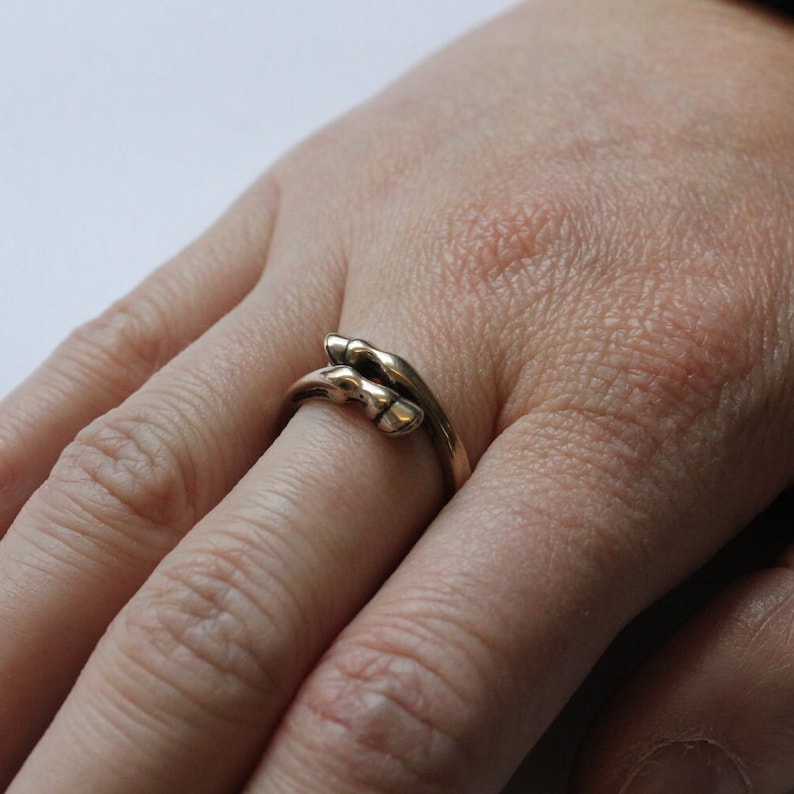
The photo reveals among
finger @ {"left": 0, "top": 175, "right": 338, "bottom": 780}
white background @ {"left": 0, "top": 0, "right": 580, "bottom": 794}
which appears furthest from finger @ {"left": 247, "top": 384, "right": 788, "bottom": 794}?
white background @ {"left": 0, "top": 0, "right": 580, "bottom": 794}

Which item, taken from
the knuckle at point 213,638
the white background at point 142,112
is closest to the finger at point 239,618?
the knuckle at point 213,638

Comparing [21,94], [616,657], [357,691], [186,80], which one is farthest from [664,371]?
[21,94]

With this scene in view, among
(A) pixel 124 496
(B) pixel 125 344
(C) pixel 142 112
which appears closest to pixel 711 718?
(A) pixel 124 496

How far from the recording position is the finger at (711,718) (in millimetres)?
836

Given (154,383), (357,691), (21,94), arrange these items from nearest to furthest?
(357,691), (154,383), (21,94)

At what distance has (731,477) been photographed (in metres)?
0.88

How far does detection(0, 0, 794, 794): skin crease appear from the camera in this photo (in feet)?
2.45

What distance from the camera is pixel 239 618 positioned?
30.0 inches

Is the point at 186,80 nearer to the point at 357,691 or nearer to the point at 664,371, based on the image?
the point at 664,371

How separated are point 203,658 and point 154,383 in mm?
331

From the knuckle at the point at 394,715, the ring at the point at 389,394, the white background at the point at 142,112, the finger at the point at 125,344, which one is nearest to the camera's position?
the knuckle at the point at 394,715

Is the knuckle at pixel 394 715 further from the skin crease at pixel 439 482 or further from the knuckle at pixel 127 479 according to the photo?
the knuckle at pixel 127 479

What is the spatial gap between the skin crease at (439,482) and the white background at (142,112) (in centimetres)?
34

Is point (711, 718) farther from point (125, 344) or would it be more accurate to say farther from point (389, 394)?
point (125, 344)
